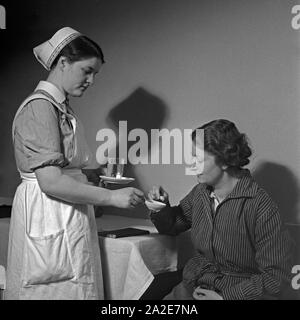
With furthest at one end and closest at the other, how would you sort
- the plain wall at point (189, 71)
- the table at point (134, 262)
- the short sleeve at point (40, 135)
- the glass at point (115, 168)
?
the glass at point (115, 168)
the plain wall at point (189, 71)
the table at point (134, 262)
the short sleeve at point (40, 135)

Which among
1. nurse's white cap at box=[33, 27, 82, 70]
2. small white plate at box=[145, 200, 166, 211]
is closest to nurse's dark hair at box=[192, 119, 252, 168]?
small white plate at box=[145, 200, 166, 211]

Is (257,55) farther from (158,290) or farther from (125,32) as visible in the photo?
(158,290)

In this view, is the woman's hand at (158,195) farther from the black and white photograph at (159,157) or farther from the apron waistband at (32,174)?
the apron waistband at (32,174)

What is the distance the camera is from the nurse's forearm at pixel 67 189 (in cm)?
124

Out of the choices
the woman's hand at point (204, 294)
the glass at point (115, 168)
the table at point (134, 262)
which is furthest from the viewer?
the glass at point (115, 168)

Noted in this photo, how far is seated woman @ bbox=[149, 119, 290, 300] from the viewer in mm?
1298

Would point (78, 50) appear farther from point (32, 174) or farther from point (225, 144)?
point (225, 144)

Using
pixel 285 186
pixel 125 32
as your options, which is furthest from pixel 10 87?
pixel 285 186

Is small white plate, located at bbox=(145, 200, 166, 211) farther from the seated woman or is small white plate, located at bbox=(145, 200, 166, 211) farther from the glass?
the glass

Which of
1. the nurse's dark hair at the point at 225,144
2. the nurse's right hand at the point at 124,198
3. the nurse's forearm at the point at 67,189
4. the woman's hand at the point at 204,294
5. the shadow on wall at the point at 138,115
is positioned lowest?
the woman's hand at the point at 204,294

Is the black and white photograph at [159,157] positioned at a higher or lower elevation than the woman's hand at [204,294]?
higher

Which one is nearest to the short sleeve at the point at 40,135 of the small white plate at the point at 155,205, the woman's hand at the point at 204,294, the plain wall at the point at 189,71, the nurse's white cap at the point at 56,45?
the nurse's white cap at the point at 56,45

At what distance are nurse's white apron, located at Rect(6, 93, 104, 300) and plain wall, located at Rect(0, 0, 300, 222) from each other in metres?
0.64
